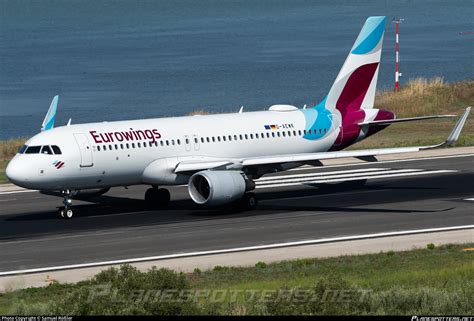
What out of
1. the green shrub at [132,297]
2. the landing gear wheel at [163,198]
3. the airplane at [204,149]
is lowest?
the landing gear wheel at [163,198]

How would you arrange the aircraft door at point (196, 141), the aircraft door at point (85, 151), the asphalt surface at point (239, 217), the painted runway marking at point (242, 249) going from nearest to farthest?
1. the painted runway marking at point (242, 249)
2. the asphalt surface at point (239, 217)
3. the aircraft door at point (85, 151)
4. the aircraft door at point (196, 141)

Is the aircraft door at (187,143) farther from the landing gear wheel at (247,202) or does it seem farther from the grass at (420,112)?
the grass at (420,112)

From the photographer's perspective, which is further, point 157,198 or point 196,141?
point 157,198

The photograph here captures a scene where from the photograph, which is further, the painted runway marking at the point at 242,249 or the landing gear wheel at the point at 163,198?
the landing gear wheel at the point at 163,198

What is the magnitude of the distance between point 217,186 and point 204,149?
3953 millimetres

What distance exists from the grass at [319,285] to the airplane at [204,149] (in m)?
9.85

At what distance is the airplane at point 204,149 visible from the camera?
42.5 meters

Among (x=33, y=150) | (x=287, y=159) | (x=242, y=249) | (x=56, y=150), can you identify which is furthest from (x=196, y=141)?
(x=242, y=249)

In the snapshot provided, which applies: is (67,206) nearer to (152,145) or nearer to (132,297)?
(152,145)

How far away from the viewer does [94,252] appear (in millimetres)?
36531

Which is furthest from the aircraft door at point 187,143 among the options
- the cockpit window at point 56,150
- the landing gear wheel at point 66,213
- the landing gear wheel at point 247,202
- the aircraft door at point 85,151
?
the cockpit window at point 56,150

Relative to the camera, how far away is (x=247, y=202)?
44281 millimetres

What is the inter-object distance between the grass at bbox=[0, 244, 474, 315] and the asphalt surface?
180 inches

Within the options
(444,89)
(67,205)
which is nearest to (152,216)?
(67,205)
